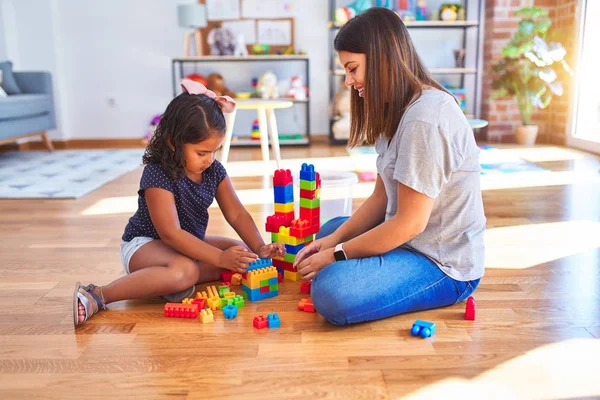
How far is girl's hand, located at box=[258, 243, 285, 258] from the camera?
162 cm

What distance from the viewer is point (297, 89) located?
472cm

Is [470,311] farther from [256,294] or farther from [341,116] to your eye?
[341,116]

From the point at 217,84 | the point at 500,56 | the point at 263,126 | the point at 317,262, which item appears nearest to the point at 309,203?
the point at 317,262

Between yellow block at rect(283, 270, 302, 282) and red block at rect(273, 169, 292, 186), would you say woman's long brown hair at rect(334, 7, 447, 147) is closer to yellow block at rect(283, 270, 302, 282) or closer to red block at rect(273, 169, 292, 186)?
red block at rect(273, 169, 292, 186)

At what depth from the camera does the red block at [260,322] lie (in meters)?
1.35

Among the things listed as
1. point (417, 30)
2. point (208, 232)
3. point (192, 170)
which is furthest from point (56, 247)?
point (417, 30)

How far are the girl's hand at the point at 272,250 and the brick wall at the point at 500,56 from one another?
11.6ft

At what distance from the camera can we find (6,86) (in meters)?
4.25

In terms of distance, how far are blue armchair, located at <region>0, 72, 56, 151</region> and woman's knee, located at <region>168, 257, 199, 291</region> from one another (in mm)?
2845

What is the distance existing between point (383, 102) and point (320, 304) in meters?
0.48

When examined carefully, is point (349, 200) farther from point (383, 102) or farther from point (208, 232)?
point (383, 102)

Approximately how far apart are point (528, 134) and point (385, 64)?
11.8 ft

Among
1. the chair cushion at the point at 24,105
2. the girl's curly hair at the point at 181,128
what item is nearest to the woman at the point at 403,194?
the girl's curly hair at the point at 181,128

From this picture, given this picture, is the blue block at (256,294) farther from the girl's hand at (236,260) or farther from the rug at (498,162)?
the rug at (498,162)
